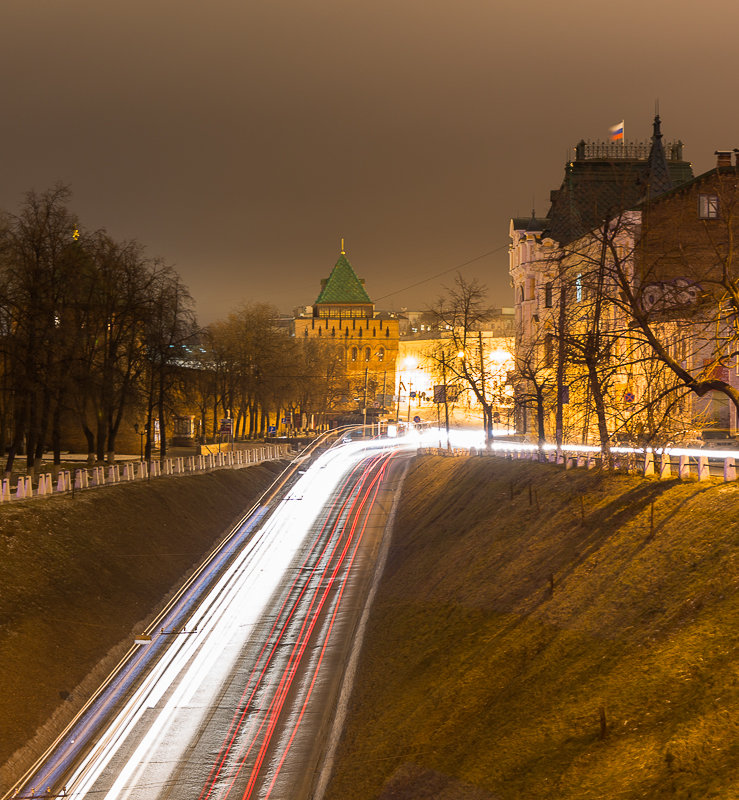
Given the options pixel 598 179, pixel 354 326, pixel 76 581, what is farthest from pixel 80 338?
pixel 354 326

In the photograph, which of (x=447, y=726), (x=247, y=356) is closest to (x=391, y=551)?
(x=447, y=726)

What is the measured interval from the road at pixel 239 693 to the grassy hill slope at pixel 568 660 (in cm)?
160

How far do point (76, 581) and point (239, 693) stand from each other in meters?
7.73

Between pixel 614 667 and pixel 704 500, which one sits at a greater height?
pixel 704 500

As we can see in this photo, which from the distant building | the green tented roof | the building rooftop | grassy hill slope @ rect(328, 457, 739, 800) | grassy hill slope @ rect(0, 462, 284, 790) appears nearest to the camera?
grassy hill slope @ rect(328, 457, 739, 800)

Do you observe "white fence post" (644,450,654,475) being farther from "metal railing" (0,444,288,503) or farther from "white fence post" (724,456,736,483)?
"metal railing" (0,444,288,503)

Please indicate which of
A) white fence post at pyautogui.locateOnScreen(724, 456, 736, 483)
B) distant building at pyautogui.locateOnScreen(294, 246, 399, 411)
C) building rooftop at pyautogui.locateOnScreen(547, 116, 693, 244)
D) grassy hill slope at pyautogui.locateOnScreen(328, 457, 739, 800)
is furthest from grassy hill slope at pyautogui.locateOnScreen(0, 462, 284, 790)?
distant building at pyautogui.locateOnScreen(294, 246, 399, 411)

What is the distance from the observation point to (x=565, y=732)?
1571 centimetres

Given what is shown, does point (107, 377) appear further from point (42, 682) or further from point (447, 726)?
point (447, 726)

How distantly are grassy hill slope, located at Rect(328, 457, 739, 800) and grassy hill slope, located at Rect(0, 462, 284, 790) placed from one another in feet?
24.5

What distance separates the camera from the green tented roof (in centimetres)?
18850

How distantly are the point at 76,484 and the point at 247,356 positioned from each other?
1711 inches

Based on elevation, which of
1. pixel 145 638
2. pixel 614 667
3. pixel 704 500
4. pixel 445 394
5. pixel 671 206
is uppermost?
pixel 671 206

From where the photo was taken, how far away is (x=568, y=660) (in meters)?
18.5
